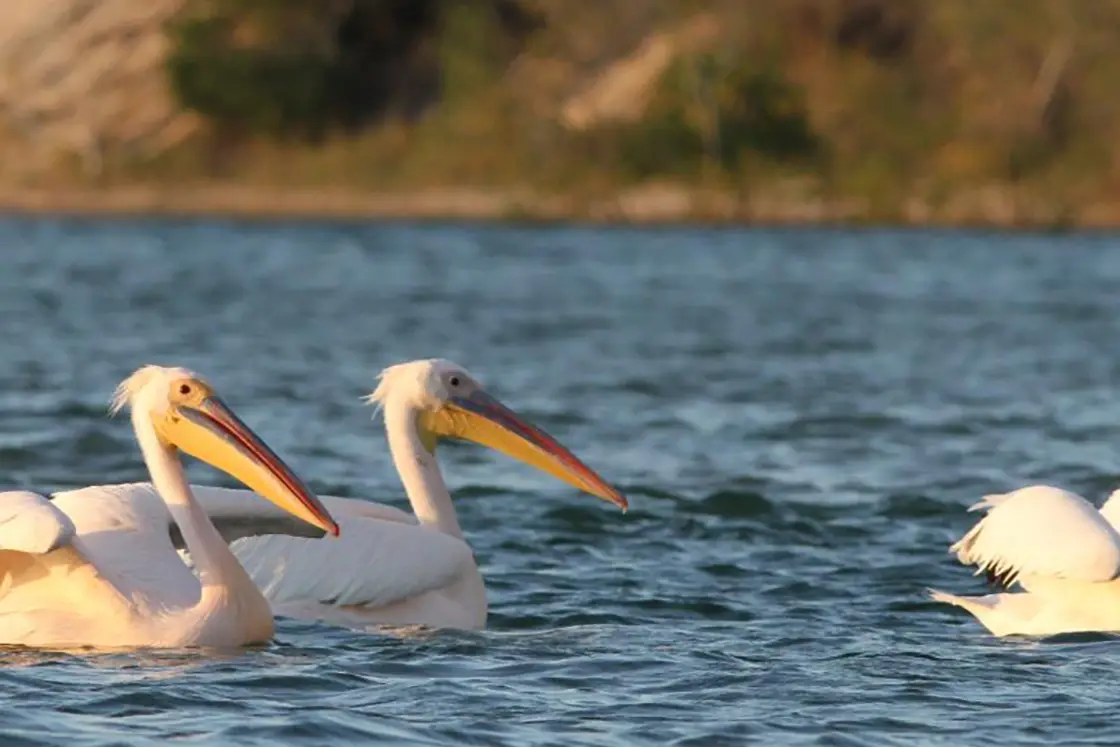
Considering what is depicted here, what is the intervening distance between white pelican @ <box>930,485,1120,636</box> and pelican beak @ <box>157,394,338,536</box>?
196cm

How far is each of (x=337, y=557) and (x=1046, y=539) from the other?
205 cm

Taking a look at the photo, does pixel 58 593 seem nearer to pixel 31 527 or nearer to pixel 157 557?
pixel 157 557

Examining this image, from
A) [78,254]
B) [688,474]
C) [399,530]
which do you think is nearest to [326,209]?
[78,254]

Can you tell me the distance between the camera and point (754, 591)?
839cm

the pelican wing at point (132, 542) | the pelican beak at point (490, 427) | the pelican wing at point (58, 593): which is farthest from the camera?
the pelican beak at point (490, 427)

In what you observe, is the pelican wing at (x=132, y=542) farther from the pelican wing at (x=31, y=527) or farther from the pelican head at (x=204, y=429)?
the pelican wing at (x=31, y=527)

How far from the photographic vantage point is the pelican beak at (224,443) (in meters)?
6.97

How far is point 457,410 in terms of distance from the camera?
8266mm

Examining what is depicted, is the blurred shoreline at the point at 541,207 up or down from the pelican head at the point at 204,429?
up

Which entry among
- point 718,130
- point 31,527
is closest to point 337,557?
point 31,527

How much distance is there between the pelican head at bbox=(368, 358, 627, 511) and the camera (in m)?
8.23

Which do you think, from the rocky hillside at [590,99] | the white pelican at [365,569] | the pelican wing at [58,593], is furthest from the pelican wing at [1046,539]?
the rocky hillside at [590,99]

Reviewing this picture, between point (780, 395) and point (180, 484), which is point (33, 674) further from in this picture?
point (780, 395)

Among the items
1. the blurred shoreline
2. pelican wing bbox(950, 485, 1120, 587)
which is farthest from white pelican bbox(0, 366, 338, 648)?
the blurred shoreline
